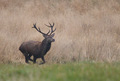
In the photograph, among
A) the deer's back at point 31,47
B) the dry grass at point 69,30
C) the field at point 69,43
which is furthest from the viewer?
the dry grass at point 69,30

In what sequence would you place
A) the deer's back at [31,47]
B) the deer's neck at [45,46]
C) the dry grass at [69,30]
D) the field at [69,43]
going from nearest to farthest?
the field at [69,43]
the deer's neck at [45,46]
the deer's back at [31,47]
the dry grass at [69,30]

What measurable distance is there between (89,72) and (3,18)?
1249 centimetres

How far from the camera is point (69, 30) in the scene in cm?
1609

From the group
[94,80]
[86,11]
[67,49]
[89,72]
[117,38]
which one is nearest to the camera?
[94,80]

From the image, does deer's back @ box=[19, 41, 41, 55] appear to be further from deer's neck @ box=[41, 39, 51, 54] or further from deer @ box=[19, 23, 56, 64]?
deer's neck @ box=[41, 39, 51, 54]

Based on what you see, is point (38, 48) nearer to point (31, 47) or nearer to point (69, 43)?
point (31, 47)

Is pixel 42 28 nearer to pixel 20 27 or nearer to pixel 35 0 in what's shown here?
pixel 20 27

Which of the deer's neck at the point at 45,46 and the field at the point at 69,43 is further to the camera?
the deer's neck at the point at 45,46

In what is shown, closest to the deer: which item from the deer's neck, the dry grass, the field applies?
the deer's neck

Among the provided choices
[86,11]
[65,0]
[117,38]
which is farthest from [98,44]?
[65,0]

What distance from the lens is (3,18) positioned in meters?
17.7

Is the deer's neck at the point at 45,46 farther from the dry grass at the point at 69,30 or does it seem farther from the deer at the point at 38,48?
Answer: the dry grass at the point at 69,30

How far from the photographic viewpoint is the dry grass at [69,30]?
12.3m

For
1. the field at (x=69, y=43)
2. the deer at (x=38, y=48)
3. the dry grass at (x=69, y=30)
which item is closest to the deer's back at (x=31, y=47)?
the deer at (x=38, y=48)
